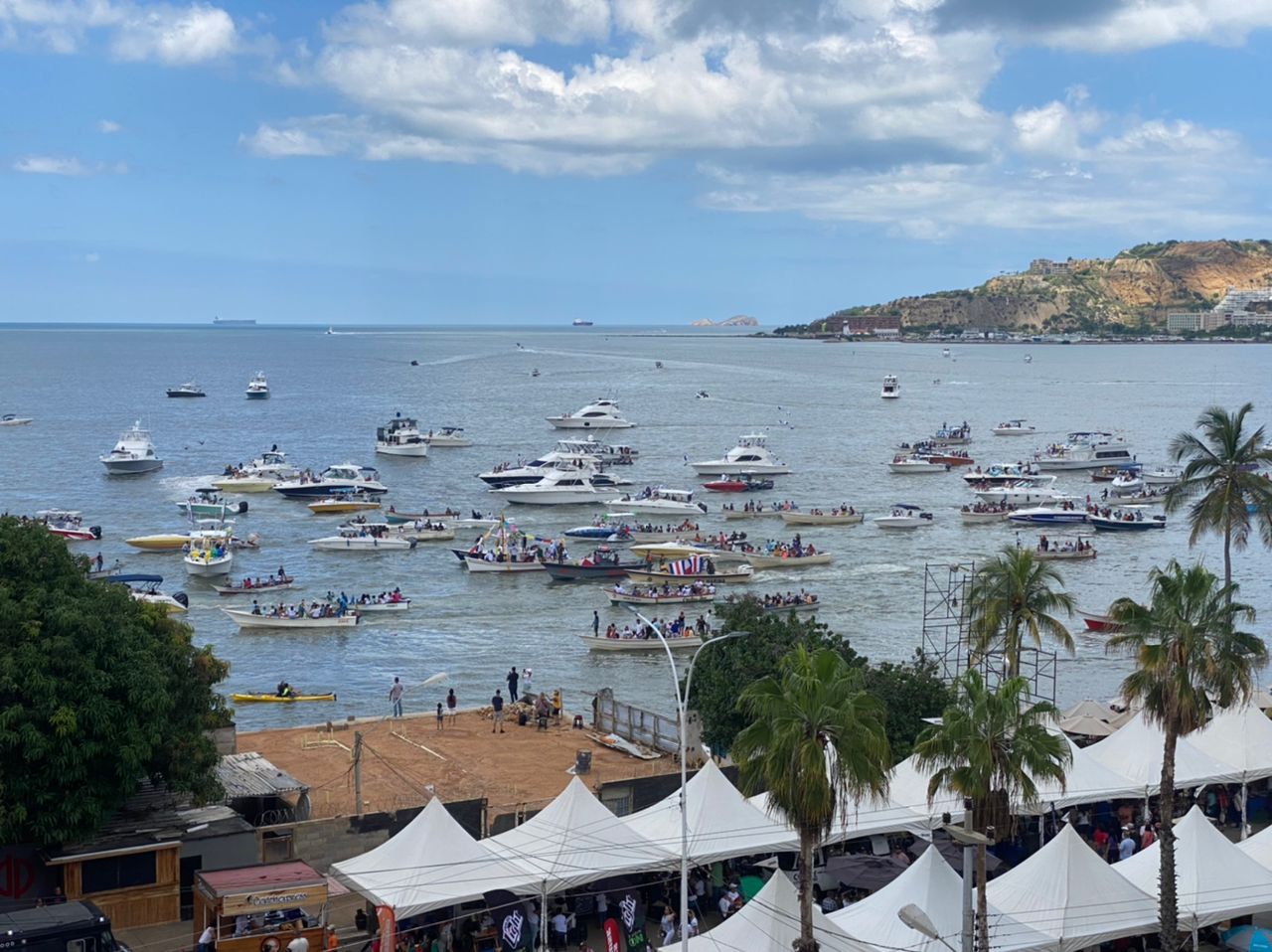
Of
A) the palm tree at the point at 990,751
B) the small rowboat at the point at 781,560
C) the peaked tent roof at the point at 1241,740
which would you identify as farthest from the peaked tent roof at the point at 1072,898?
the small rowboat at the point at 781,560

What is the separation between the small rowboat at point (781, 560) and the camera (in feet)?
239

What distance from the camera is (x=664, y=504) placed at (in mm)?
90562

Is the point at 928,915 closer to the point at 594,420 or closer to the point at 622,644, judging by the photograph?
the point at 622,644

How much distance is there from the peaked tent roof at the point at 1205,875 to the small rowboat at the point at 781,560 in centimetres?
4707

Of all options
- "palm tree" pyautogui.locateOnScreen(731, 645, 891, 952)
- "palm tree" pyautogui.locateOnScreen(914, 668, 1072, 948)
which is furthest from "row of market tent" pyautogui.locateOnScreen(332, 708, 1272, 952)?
"palm tree" pyautogui.locateOnScreen(731, 645, 891, 952)

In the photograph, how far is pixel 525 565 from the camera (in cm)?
7112

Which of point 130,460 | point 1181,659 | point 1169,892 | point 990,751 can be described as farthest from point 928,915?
point 130,460

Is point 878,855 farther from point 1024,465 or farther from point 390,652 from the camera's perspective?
point 1024,465

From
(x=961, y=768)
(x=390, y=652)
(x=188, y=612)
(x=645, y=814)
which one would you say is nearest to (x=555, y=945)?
(x=645, y=814)

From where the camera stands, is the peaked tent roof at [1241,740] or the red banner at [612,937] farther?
the peaked tent roof at [1241,740]

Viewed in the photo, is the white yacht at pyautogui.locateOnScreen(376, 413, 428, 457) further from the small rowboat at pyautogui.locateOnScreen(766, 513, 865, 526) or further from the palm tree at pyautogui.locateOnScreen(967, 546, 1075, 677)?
the palm tree at pyautogui.locateOnScreen(967, 546, 1075, 677)

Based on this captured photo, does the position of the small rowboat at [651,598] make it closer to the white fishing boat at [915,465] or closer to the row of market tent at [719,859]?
the row of market tent at [719,859]

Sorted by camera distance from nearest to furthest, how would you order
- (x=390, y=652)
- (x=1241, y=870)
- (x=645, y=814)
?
(x=1241, y=870) < (x=645, y=814) < (x=390, y=652)

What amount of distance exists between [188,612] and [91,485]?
48445 mm
